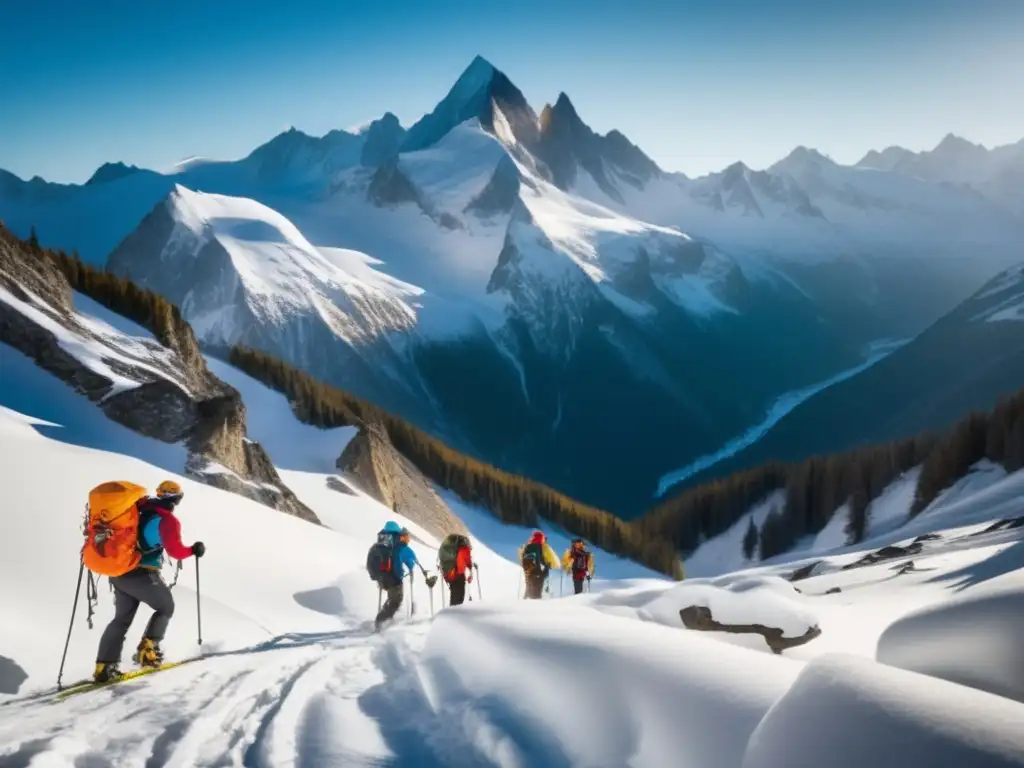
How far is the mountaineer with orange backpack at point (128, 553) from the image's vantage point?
8711 millimetres

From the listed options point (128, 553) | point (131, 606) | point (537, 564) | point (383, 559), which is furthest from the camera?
point (537, 564)

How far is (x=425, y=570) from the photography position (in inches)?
643

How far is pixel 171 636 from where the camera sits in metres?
11.7

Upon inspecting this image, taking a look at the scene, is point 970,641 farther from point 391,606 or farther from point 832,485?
point 832,485

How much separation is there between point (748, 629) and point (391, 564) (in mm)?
8145

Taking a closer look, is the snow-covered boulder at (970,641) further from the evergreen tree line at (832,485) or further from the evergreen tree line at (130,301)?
the evergreen tree line at (832,485)

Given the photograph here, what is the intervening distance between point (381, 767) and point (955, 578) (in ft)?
41.9

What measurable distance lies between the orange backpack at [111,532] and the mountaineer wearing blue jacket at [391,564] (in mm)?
6701

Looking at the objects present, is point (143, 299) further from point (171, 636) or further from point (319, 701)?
point (319, 701)

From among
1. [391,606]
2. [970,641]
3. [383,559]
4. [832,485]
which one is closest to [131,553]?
[383,559]

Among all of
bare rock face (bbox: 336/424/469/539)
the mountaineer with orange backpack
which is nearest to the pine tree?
bare rock face (bbox: 336/424/469/539)

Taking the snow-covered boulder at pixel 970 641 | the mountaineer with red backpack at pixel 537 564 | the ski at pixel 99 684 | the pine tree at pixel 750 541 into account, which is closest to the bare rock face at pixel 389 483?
the mountaineer with red backpack at pixel 537 564

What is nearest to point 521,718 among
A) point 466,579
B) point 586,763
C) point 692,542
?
point 586,763

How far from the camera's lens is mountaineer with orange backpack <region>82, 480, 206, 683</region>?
8711 mm
